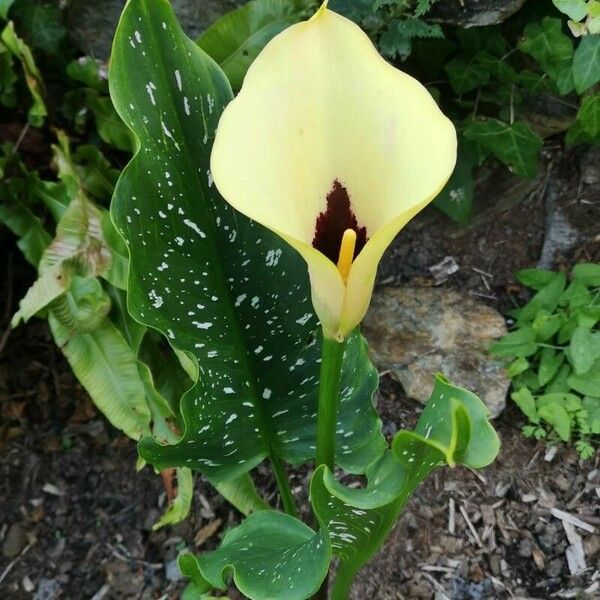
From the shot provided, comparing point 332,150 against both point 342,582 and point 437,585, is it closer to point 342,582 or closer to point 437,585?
point 342,582

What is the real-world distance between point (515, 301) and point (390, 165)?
82 cm

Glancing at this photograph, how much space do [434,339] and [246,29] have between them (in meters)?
0.62

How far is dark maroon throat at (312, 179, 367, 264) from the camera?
0.64m

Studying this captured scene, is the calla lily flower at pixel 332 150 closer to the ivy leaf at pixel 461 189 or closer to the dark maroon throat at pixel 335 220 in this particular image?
the dark maroon throat at pixel 335 220

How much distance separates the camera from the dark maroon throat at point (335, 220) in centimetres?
64

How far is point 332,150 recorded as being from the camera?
0.63 meters

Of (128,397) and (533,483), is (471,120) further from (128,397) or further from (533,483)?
(128,397)

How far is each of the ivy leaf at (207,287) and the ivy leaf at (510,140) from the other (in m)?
0.48

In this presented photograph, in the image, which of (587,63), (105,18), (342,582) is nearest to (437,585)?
(342,582)

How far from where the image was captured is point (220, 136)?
1.78 feet

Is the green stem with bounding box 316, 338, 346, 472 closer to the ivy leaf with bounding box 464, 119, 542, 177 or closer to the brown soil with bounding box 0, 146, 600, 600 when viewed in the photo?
the brown soil with bounding box 0, 146, 600, 600

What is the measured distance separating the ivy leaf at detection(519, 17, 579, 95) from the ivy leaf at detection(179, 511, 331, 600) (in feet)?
2.48

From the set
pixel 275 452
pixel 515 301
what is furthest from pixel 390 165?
pixel 515 301

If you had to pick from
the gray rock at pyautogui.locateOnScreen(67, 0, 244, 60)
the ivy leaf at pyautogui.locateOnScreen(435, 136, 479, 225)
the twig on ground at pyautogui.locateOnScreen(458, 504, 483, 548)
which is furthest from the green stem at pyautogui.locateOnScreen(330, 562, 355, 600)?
the gray rock at pyautogui.locateOnScreen(67, 0, 244, 60)
